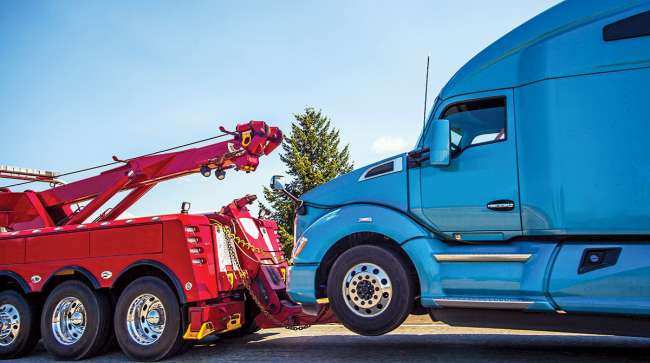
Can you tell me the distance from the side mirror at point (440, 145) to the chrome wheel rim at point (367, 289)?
44.0 inches

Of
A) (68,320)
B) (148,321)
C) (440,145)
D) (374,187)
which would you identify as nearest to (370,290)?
(374,187)

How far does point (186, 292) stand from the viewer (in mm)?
6340

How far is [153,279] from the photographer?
260 inches

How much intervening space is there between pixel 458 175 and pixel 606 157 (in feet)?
3.89

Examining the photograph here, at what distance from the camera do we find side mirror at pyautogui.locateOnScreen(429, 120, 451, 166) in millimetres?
4980

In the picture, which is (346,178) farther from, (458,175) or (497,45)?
(497,45)

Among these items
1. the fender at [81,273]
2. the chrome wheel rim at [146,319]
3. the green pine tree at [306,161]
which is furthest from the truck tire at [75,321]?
the green pine tree at [306,161]

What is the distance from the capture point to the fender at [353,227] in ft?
16.8

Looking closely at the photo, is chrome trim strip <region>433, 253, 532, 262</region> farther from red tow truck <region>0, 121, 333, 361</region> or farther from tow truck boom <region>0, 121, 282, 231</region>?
tow truck boom <region>0, 121, 282, 231</region>

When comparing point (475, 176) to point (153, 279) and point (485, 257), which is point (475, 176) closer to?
point (485, 257)

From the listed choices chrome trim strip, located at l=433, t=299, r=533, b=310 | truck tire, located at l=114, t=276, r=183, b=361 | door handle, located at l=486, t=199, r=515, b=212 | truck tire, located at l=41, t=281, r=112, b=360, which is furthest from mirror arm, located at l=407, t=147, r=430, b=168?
truck tire, located at l=41, t=281, r=112, b=360

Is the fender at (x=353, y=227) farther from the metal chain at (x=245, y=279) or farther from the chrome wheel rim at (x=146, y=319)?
the chrome wheel rim at (x=146, y=319)

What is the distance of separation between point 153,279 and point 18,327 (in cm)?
242

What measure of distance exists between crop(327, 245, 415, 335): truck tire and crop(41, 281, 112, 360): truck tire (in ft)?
10.8
